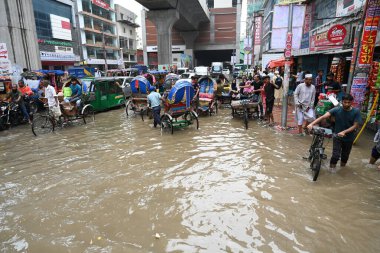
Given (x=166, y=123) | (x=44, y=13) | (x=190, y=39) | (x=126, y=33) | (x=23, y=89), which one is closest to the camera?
(x=166, y=123)

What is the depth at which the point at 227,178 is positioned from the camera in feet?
17.1

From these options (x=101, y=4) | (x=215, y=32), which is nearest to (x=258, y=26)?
(x=215, y=32)

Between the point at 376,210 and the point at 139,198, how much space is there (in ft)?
12.4

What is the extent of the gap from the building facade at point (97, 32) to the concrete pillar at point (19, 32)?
26.4 m

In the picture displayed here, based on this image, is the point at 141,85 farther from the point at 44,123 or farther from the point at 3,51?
the point at 3,51

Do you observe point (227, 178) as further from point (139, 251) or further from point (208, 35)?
point (208, 35)

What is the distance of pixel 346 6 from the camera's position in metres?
11.7

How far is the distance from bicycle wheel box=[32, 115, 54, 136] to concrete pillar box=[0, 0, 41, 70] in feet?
28.7

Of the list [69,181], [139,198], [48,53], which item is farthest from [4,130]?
[48,53]

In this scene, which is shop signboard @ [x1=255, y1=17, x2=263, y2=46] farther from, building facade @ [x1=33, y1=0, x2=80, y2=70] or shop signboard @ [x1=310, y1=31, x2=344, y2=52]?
building facade @ [x1=33, y1=0, x2=80, y2=70]

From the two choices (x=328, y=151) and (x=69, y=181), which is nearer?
(x=69, y=181)

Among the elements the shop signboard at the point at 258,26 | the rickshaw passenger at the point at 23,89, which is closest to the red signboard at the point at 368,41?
the rickshaw passenger at the point at 23,89

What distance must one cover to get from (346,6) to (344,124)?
9582 mm

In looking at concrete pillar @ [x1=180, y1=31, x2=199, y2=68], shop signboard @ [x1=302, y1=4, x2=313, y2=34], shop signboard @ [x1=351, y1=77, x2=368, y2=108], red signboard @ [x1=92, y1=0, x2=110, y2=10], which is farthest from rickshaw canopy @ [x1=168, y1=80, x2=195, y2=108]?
concrete pillar @ [x1=180, y1=31, x2=199, y2=68]
